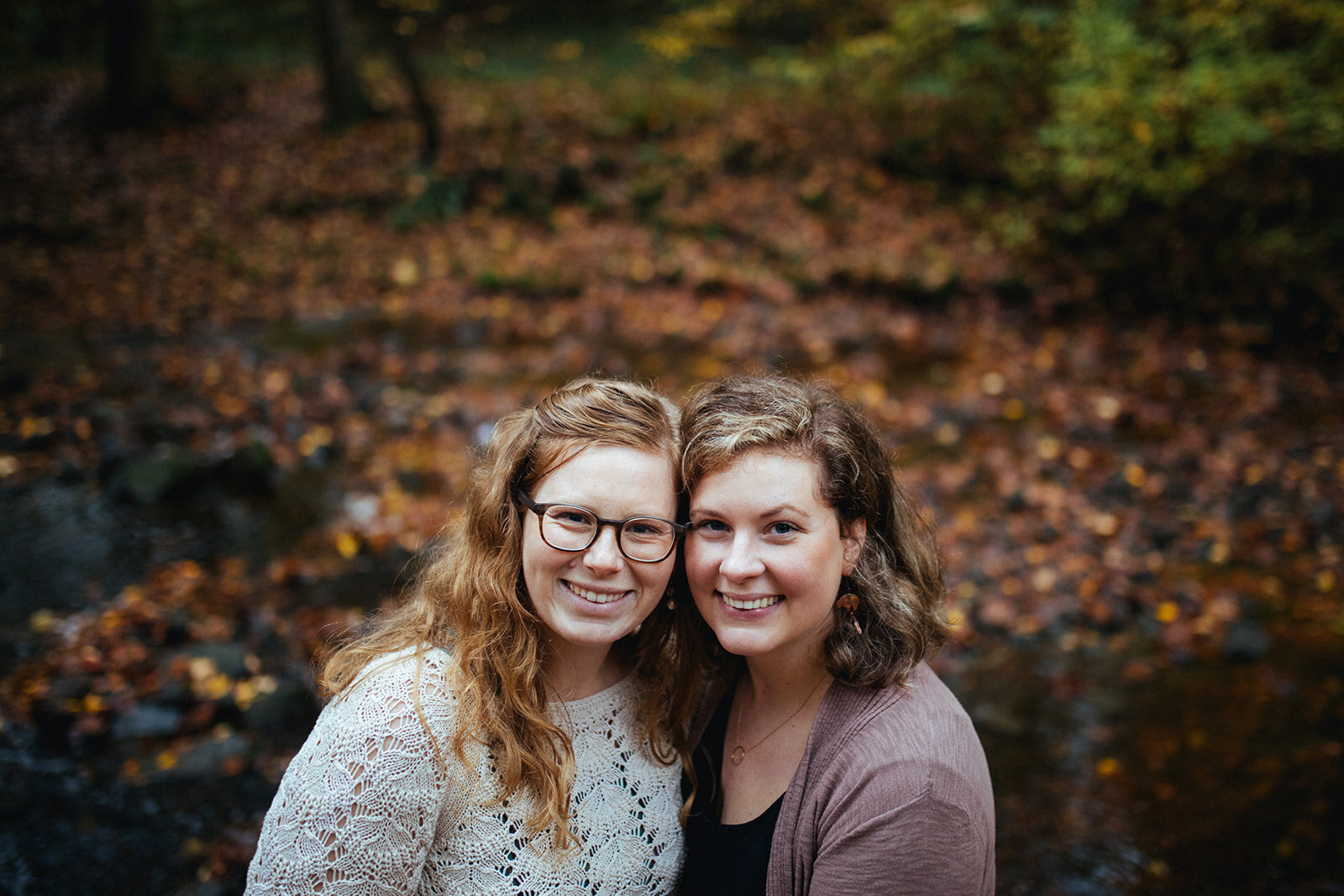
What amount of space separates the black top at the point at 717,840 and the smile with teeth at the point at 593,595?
658 millimetres

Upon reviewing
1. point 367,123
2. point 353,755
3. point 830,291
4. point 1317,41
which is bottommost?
point 353,755

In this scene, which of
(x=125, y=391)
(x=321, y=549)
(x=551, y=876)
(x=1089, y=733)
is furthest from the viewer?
(x=125, y=391)

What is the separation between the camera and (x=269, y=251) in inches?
395

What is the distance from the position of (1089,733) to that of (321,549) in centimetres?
458

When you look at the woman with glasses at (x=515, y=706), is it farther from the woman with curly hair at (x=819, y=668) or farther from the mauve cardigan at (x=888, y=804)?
the mauve cardigan at (x=888, y=804)

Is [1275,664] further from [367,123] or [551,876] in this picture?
[367,123]

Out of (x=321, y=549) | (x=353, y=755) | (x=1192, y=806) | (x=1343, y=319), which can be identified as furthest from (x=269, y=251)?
(x=1343, y=319)

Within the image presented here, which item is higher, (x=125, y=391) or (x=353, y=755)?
(x=125, y=391)

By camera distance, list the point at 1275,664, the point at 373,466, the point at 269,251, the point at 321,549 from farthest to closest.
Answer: the point at 269,251 < the point at 373,466 < the point at 321,549 < the point at 1275,664

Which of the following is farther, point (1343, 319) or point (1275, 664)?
point (1343, 319)

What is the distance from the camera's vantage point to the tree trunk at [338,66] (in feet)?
39.6

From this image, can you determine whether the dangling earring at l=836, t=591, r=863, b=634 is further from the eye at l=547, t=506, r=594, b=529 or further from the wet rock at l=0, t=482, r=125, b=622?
the wet rock at l=0, t=482, r=125, b=622

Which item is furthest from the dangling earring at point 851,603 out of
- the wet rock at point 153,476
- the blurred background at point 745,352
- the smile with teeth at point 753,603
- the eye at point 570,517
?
the wet rock at point 153,476

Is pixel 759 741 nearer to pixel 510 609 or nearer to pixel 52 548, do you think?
pixel 510 609
